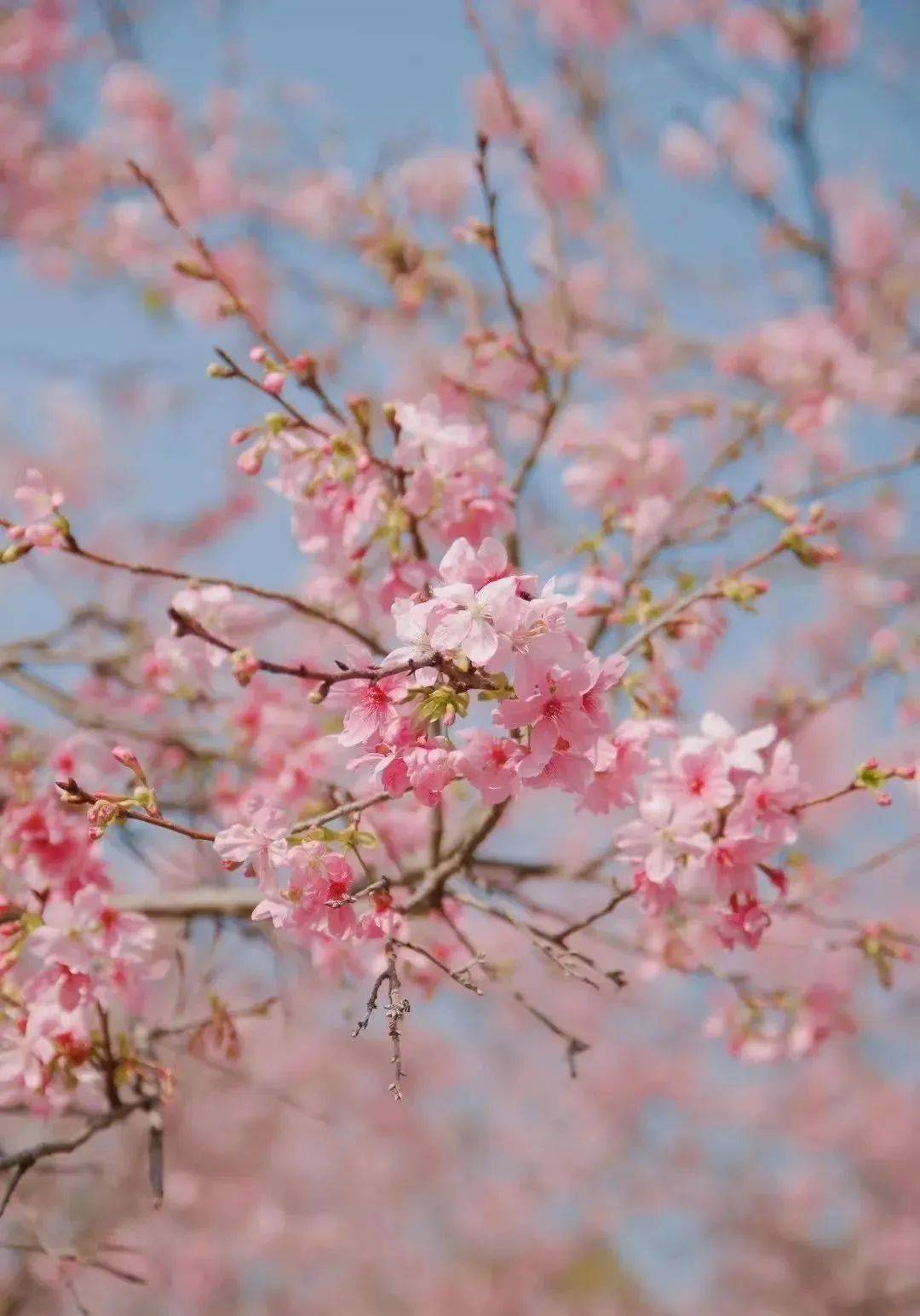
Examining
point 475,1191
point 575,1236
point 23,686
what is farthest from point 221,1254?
point 23,686

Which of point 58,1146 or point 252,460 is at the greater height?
point 252,460

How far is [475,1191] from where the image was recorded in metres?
11.7

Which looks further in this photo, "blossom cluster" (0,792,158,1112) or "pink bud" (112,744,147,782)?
"blossom cluster" (0,792,158,1112)

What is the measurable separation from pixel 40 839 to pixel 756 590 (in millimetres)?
1748

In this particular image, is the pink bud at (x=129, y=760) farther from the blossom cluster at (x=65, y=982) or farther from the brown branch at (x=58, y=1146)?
the brown branch at (x=58, y=1146)

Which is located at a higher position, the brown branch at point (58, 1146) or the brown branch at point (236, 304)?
the brown branch at point (236, 304)

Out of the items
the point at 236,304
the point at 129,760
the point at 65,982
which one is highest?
the point at 236,304

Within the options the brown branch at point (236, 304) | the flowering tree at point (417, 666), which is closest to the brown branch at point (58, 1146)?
the flowering tree at point (417, 666)

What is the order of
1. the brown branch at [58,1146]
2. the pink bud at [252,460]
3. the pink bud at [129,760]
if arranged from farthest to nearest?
the pink bud at [252,460], the brown branch at [58,1146], the pink bud at [129,760]

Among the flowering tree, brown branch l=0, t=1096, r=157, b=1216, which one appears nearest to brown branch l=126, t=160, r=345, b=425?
the flowering tree

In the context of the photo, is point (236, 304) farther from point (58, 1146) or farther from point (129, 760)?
point (58, 1146)

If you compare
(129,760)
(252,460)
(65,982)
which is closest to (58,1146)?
(65,982)

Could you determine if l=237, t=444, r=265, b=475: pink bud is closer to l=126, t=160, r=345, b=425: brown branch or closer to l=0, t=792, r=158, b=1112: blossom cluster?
l=126, t=160, r=345, b=425: brown branch

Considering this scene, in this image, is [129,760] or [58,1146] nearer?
[129,760]
